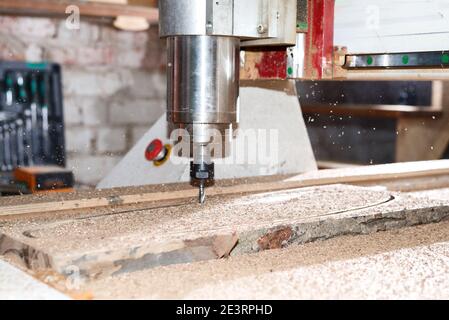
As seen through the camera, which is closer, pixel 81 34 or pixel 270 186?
pixel 270 186

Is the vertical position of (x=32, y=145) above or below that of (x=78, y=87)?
below

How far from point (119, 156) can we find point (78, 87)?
22.4 inches

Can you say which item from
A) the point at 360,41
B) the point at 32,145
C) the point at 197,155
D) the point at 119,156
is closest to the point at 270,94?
the point at 360,41

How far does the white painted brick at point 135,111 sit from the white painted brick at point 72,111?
25 cm

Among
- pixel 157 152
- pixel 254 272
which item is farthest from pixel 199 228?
pixel 157 152

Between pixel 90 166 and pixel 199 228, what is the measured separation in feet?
11.1

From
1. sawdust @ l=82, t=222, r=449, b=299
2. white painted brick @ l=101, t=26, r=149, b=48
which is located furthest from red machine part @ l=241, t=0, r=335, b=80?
white painted brick @ l=101, t=26, r=149, b=48

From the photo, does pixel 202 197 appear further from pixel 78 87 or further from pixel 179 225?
pixel 78 87

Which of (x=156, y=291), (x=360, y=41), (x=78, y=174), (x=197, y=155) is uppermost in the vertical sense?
(x=360, y=41)

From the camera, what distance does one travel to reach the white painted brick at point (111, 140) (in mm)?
4379

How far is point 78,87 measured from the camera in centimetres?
427

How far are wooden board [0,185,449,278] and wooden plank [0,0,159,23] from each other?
2.56 metres

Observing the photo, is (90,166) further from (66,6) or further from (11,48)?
(66,6)

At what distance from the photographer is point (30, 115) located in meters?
3.95
